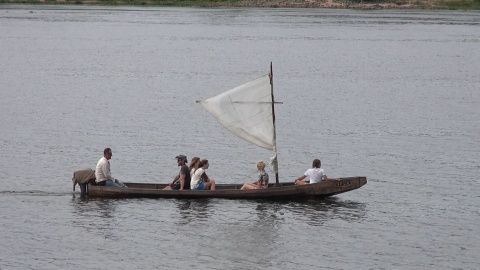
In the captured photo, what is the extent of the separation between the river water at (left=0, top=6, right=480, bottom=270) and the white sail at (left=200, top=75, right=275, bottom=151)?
313 cm

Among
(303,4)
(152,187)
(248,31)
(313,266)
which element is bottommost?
(313,266)

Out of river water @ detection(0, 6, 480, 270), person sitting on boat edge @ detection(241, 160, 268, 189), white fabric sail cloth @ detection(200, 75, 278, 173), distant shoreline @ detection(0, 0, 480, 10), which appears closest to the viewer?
river water @ detection(0, 6, 480, 270)

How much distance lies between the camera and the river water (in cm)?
3394

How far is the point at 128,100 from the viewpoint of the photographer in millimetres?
70000

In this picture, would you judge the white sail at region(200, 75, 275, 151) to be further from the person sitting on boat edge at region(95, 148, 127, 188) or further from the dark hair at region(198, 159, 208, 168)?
the person sitting on boat edge at region(95, 148, 127, 188)

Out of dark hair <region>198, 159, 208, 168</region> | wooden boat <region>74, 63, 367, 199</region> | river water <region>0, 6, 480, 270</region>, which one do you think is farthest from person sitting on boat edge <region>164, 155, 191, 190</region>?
river water <region>0, 6, 480, 270</region>

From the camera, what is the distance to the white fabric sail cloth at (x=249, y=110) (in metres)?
39.9

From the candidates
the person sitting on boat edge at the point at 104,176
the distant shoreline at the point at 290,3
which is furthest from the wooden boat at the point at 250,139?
the distant shoreline at the point at 290,3

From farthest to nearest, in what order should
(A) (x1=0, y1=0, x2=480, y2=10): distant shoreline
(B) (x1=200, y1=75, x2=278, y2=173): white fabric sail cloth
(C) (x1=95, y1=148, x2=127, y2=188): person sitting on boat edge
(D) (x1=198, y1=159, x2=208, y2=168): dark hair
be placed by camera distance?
(A) (x1=0, y1=0, x2=480, y2=10): distant shoreline → (B) (x1=200, y1=75, x2=278, y2=173): white fabric sail cloth → (C) (x1=95, y1=148, x2=127, y2=188): person sitting on boat edge → (D) (x1=198, y1=159, x2=208, y2=168): dark hair

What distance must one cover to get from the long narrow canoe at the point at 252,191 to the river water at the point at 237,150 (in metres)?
0.41

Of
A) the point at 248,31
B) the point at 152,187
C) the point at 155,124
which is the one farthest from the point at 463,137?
the point at 248,31

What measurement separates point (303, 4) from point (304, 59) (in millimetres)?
81960

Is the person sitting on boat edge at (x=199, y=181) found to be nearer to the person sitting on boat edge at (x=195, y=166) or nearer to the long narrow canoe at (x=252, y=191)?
the person sitting on boat edge at (x=195, y=166)

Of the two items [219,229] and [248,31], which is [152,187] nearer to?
[219,229]
